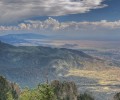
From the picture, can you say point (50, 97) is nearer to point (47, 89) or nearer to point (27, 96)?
point (47, 89)

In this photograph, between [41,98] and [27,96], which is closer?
[41,98]

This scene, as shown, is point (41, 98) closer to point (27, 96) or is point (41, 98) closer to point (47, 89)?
point (47, 89)

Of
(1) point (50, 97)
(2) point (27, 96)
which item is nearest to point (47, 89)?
(1) point (50, 97)

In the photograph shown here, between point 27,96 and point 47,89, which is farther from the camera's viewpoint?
point 27,96

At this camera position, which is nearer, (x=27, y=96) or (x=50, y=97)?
(x=50, y=97)

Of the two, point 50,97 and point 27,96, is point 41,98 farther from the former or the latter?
point 27,96
